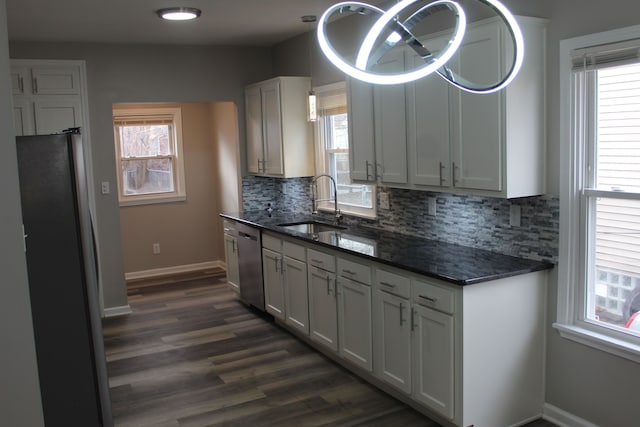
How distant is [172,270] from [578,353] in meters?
5.21

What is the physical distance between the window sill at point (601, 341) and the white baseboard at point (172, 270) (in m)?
4.96

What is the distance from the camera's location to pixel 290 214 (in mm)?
5914

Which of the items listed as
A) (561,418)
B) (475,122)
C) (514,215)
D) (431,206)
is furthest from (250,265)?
(561,418)

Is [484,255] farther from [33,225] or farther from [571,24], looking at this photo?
[33,225]

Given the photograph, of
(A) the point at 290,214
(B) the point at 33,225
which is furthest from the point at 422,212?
(B) the point at 33,225

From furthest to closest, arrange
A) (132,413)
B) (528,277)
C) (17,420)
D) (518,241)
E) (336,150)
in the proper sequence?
(336,150) < (132,413) < (518,241) < (528,277) < (17,420)

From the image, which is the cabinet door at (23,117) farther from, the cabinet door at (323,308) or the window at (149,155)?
the cabinet door at (323,308)

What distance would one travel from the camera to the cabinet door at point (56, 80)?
5227 mm

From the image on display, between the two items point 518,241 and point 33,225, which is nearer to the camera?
point 33,225

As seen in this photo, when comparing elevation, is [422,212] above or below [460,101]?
below

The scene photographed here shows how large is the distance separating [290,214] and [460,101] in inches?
114

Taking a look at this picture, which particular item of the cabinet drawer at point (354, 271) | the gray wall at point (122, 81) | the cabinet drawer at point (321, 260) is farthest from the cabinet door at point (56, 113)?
the cabinet drawer at point (354, 271)

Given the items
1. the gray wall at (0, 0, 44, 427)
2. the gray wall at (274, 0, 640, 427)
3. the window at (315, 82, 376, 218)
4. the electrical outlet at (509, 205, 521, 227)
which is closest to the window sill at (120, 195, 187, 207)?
the window at (315, 82, 376, 218)

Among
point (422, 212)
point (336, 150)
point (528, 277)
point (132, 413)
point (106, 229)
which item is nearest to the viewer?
point (528, 277)
